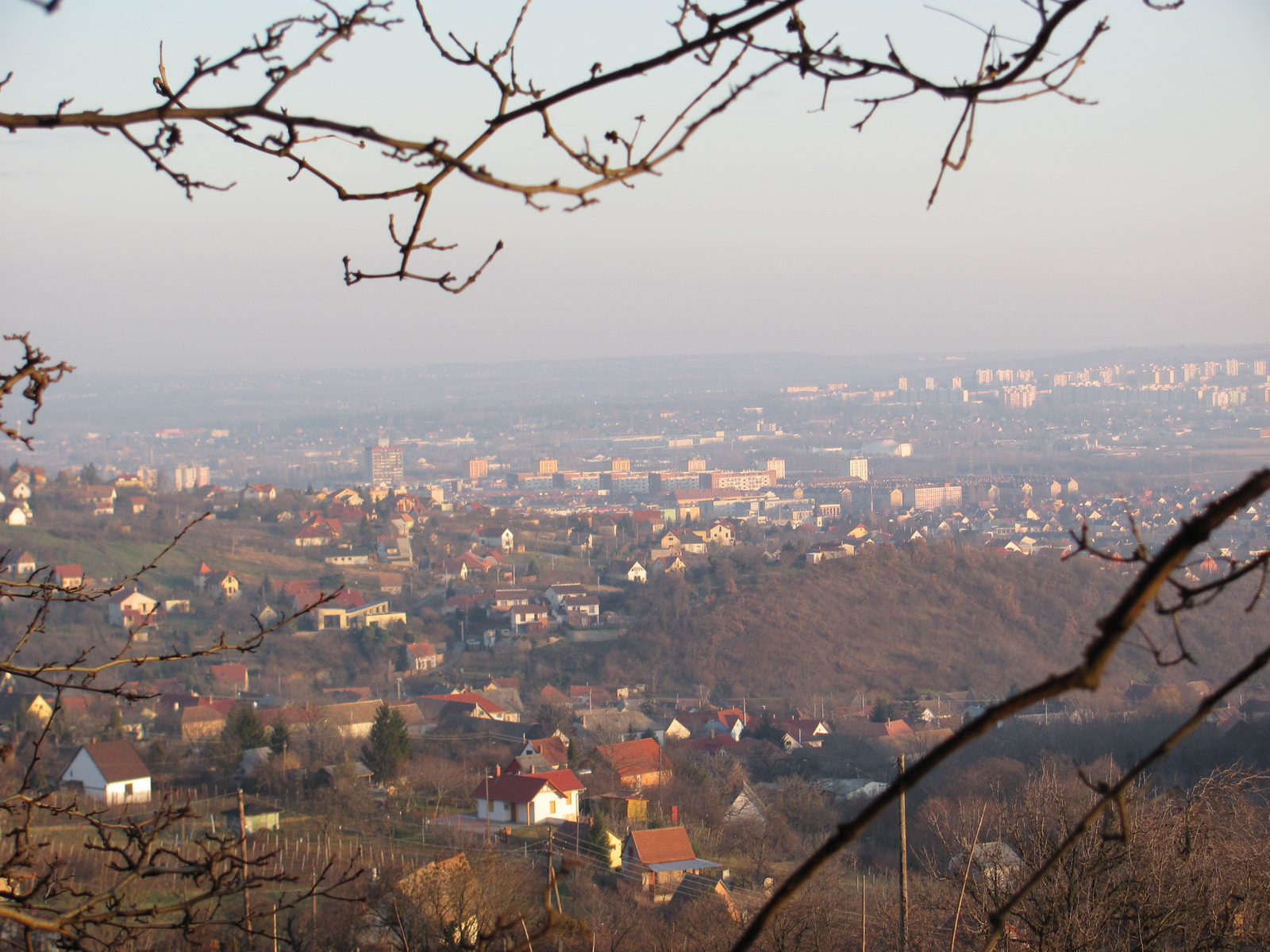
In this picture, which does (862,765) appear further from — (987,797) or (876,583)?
(876,583)

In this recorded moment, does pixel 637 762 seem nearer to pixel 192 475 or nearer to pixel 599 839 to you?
pixel 599 839

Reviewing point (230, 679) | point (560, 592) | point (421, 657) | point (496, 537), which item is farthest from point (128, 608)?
point (496, 537)

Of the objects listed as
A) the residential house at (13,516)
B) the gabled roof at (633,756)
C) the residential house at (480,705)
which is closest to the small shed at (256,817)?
the gabled roof at (633,756)

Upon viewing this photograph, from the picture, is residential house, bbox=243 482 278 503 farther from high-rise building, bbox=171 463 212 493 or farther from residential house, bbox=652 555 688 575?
residential house, bbox=652 555 688 575

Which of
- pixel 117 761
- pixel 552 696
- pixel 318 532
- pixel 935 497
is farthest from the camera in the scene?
pixel 935 497

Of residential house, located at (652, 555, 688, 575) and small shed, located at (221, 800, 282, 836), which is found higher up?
small shed, located at (221, 800, 282, 836)

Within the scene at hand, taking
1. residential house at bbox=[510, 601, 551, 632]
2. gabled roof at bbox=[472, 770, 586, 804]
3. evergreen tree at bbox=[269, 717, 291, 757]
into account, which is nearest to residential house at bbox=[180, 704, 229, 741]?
evergreen tree at bbox=[269, 717, 291, 757]

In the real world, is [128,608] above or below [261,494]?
below
